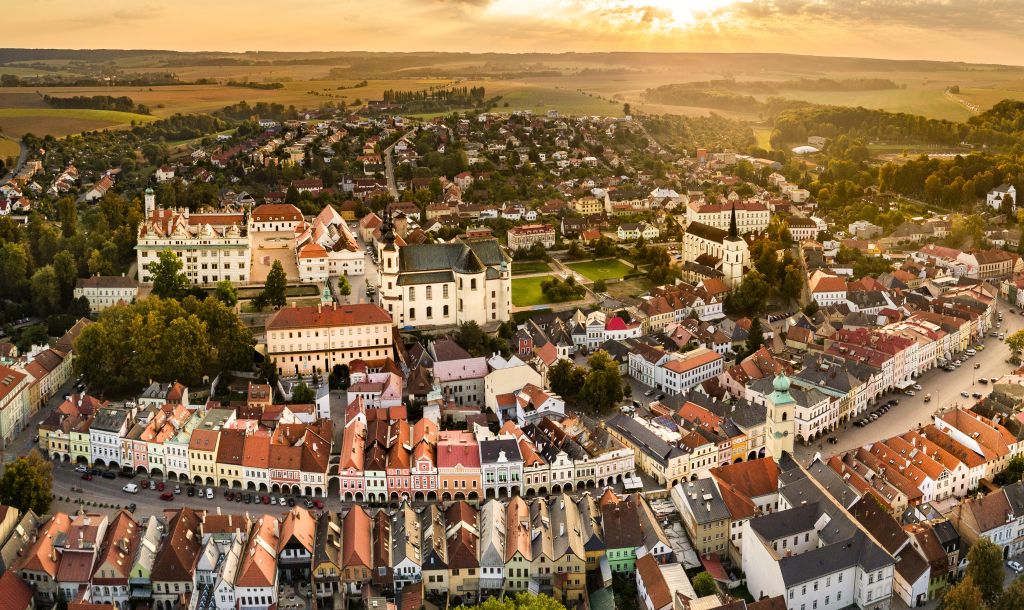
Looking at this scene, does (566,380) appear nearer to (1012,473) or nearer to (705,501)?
(705,501)

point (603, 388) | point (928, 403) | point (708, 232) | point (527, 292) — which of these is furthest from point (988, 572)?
point (708, 232)

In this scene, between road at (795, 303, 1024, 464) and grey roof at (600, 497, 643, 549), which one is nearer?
grey roof at (600, 497, 643, 549)

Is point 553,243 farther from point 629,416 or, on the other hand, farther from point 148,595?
point 148,595

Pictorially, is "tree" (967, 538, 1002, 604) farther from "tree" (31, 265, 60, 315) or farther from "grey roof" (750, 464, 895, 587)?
"tree" (31, 265, 60, 315)

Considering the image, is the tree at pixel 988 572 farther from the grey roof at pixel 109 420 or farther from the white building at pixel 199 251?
the white building at pixel 199 251

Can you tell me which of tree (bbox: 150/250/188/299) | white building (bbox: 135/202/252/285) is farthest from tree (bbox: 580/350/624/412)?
white building (bbox: 135/202/252/285)

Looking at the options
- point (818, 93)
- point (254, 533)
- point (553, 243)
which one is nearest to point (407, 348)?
point (254, 533)
